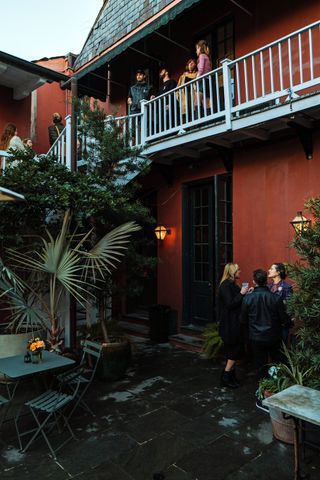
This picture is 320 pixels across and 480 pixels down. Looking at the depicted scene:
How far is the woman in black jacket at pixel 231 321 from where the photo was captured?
5.02 meters

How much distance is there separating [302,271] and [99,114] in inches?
174

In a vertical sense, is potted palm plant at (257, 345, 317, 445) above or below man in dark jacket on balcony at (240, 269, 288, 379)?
below

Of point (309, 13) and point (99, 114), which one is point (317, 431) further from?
point (309, 13)

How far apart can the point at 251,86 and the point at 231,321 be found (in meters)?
4.52

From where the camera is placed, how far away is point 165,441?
12.1 ft

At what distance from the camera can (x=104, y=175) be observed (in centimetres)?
634

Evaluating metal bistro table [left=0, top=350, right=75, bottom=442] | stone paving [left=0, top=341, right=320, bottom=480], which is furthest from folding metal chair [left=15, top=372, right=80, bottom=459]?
metal bistro table [left=0, top=350, right=75, bottom=442]

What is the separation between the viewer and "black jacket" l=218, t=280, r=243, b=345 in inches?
198

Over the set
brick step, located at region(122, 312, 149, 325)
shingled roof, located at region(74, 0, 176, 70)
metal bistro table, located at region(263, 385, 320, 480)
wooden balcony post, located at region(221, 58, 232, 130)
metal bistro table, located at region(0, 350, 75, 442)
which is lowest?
brick step, located at region(122, 312, 149, 325)

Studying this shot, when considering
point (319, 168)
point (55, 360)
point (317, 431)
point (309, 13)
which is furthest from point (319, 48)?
point (55, 360)

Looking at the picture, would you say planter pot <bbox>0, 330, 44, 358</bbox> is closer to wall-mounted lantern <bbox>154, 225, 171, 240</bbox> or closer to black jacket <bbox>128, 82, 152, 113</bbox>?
wall-mounted lantern <bbox>154, 225, 171, 240</bbox>

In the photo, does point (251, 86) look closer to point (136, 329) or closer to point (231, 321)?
point (231, 321)

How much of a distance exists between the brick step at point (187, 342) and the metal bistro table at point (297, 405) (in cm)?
396

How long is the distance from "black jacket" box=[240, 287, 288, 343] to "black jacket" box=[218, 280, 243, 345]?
0.34 meters
